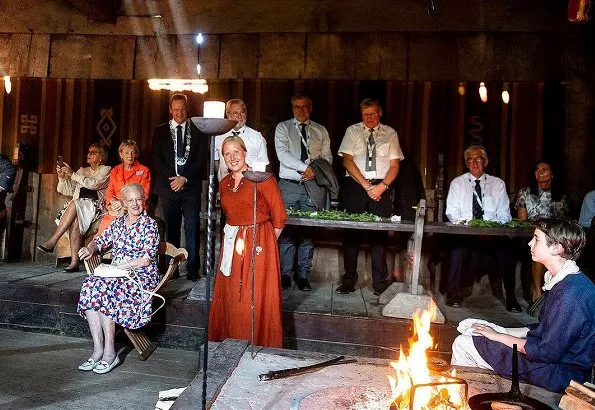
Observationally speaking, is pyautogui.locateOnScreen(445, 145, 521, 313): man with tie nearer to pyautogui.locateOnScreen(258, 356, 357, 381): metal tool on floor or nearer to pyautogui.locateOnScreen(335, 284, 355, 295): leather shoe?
pyautogui.locateOnScreen(335, 284, 355, 295): leather shoe

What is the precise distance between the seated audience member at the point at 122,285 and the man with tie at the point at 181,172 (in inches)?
60.1

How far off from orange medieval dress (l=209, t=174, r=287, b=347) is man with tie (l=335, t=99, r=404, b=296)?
1.89m

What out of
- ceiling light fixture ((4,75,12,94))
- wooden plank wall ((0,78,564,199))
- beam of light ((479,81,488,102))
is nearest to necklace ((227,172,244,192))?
wooden plank wall ((0,78,564,199))

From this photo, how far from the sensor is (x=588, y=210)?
21.2 ft

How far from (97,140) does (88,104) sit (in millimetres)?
571

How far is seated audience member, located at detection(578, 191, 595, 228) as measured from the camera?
21.1ft

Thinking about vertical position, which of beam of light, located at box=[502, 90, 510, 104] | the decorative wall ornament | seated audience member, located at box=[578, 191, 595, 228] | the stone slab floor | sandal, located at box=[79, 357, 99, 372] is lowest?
the stone slab floor

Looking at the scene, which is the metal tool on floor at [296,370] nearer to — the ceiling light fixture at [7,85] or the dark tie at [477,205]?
the dark tie at [477,205]

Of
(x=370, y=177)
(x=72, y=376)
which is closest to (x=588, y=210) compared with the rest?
(x=370, y=177)

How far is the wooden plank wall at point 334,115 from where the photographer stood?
283 inches

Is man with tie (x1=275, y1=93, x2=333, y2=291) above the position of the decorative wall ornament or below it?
below

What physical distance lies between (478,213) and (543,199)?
39.9 inches

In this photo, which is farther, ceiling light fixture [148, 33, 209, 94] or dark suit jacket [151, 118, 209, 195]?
ceiling light fixture [148, 33, 209, 94]

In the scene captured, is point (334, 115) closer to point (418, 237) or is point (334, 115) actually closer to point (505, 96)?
point (505, 96)
